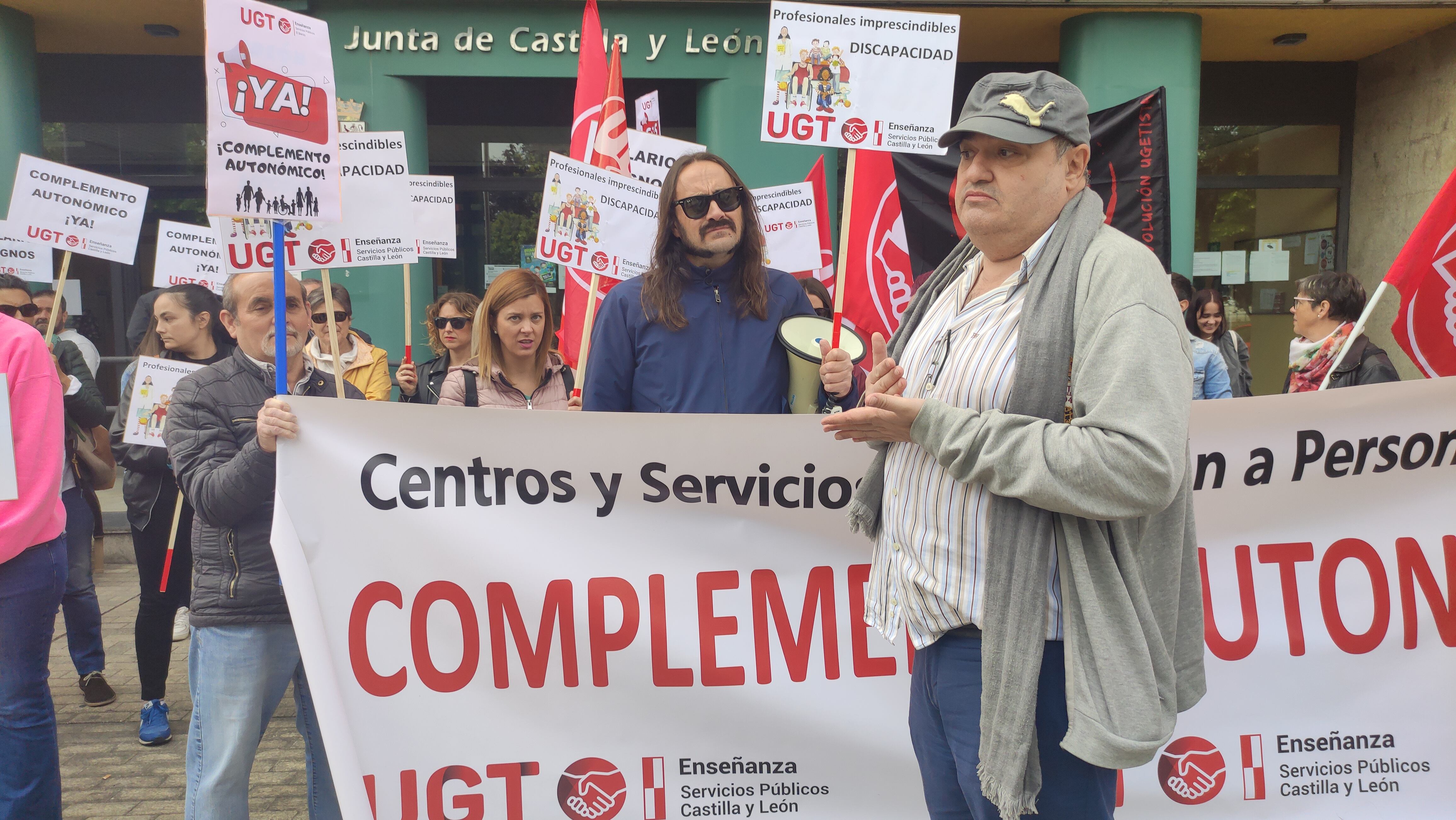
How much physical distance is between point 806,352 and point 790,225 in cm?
322

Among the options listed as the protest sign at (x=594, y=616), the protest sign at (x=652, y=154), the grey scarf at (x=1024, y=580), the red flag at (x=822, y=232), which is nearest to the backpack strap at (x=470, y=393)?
the protest sign at (x=594, y=616)

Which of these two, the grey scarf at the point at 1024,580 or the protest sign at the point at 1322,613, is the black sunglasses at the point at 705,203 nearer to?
the grey scarf at the point at 1024,580

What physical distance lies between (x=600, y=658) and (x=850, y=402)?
1040 millimetres

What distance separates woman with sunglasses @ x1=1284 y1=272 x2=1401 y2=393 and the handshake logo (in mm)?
2185

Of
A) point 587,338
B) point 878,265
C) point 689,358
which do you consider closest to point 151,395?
point 587,338

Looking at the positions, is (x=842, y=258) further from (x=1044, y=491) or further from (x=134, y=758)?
(x=134, y=758)

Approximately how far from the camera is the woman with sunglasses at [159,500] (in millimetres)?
4316

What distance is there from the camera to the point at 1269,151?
9680 mm

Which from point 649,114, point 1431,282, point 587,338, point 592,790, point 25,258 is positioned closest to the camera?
point 592,790

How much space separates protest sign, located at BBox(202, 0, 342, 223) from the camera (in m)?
2.63

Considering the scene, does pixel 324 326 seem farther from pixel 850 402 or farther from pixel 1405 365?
pixel 1405 365

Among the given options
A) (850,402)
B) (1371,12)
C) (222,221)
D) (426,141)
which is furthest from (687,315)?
(1371,12)

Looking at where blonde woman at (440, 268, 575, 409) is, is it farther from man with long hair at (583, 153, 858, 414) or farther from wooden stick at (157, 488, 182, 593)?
wooden stick at (157, 488, 182, 593)

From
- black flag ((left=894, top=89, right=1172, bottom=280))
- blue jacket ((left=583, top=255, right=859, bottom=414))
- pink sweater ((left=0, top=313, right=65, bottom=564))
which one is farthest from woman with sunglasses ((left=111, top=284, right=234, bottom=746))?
black flag ((left=894, top=89, right=1172, bottom=280))
